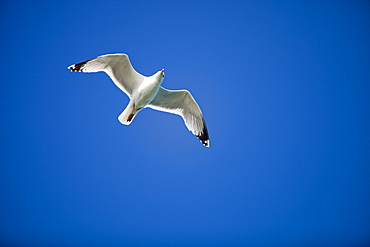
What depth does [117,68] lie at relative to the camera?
5629 mm

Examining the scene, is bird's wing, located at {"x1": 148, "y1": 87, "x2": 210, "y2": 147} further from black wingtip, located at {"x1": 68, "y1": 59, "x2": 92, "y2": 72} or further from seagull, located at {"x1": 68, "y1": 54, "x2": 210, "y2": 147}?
black wingtip, located at {"x1": 68, "y1": 59, "x2": 92, "y2": 72}

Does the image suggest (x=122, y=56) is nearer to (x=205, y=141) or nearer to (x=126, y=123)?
(x=126, y=123)

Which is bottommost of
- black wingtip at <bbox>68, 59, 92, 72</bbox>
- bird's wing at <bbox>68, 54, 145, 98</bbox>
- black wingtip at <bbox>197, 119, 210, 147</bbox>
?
black wingtip at <bbox>197, 119, 210, 147</bbox>

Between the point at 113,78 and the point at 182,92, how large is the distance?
1209 mm

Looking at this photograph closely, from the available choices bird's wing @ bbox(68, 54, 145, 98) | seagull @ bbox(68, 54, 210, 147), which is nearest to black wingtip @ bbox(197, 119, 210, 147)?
seagull @ bbox(68, 54, 210, 147)

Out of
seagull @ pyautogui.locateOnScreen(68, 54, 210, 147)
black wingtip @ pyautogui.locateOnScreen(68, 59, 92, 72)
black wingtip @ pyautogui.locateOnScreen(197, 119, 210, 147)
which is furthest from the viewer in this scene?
black wingtip @ pyautogui.locateOnScreen(197, 119, 210, 147)

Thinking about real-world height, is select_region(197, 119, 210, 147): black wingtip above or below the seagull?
below

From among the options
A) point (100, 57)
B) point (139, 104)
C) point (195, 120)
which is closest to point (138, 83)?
point (139, 104)

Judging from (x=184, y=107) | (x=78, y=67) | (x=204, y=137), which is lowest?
(x=204, y=137)

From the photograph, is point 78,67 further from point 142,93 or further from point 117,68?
point 142,93

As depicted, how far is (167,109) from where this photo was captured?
247 inches

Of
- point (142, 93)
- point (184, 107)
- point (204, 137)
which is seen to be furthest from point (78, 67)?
point (204, 137)

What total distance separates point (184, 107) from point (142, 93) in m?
0.99

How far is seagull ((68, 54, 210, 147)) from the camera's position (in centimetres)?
546
